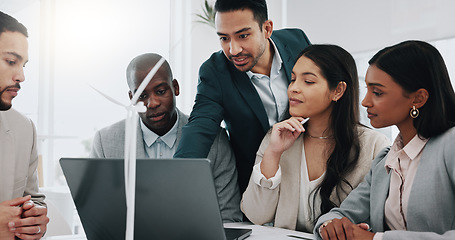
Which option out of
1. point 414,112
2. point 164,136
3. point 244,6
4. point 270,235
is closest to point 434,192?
point 414,112

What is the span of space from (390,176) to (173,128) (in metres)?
1.11

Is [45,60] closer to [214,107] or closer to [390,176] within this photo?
[214,107]

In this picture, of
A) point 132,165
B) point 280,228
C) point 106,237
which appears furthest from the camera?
point 280,228

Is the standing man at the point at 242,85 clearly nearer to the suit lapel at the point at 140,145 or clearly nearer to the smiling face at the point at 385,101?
the suit lapel at the point at 140,145

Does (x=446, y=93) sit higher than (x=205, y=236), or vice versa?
(x=446, y=93)

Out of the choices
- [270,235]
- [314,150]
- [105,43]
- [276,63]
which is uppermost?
[105,43]

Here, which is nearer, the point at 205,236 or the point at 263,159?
the point at 205,236

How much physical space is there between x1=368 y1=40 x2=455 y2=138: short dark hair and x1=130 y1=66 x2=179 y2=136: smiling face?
3.69 feet

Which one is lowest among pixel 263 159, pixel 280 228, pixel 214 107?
pixel 280 228

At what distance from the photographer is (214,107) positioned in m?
2.08

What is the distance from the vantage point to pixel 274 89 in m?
2.15

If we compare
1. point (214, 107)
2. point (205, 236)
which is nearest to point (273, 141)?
point (214, 107)

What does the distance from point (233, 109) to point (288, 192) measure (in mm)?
507

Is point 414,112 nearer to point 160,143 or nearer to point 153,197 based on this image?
point 153,197
